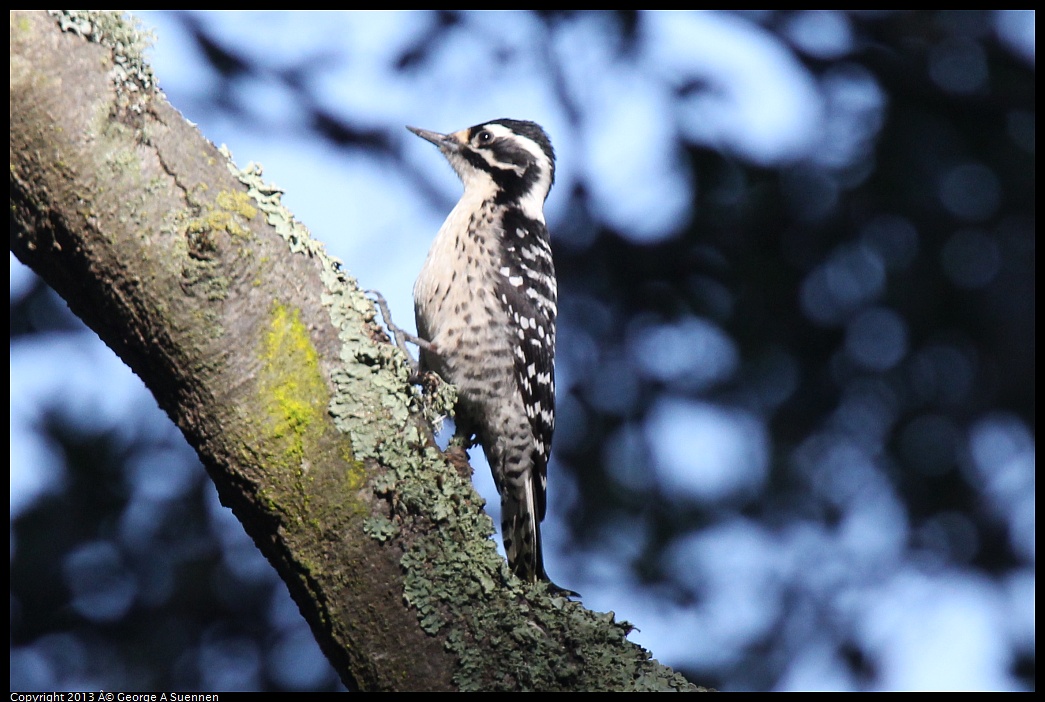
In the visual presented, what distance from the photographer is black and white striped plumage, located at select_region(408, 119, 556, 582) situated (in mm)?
4055

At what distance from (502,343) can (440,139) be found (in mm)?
1393

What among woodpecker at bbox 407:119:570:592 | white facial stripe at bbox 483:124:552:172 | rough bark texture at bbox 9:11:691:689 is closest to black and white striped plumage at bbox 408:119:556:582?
woodpecker at bbox 407:119:570:592

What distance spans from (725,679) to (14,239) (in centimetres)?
434

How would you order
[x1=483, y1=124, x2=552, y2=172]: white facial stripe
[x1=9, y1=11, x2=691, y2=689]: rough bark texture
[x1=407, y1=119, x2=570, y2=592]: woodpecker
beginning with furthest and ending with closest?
[x1=483, y1=124, x2=552, y2=172]: white facial stripe
[x1=407, y1=119, x2=570, y2=592]: woodpecker
[x1=9, y1=11, x2=691, y2=689]: rough bark texture

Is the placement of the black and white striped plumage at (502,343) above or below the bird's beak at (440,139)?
below

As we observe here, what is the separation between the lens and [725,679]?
5.29 meters

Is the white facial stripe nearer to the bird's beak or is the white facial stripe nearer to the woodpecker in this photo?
the bird's beak

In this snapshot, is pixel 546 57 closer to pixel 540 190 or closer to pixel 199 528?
pixel 540 190

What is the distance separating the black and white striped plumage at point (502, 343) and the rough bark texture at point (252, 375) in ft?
5.63

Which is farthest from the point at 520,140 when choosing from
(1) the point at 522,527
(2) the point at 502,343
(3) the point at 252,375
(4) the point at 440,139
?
(3) the point at 252,375

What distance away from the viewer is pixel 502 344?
4.10 metres

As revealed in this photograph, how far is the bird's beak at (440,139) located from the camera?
4930 mm

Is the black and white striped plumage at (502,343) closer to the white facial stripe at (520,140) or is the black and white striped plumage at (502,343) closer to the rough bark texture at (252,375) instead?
the white facial stripe at (520,140)

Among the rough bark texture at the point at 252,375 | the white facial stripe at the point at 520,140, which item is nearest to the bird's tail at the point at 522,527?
the white facial stripe at the point at 520,140
